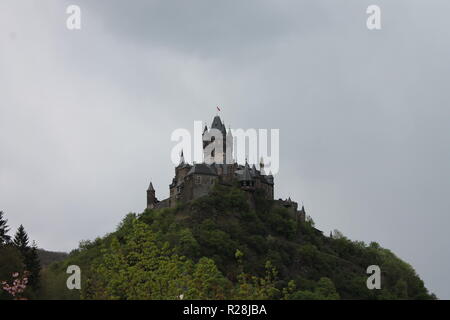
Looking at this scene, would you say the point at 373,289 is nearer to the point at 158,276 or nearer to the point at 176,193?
the point at 176,193

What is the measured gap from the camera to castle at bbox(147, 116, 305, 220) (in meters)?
121

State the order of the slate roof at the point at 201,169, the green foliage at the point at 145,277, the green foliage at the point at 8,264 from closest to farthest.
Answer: the green foliage at the point at 145,277 < the green foliage at the point at 8,264 < the slate roof at the point at 201,169

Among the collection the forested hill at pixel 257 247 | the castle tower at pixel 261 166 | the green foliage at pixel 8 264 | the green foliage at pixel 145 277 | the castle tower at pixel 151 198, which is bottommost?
the green foliage at pixel 145 277

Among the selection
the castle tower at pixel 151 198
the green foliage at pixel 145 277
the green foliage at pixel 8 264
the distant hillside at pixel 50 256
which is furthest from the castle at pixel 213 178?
the green foliage at pixel 145 277

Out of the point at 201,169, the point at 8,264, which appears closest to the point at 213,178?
the point at 201,169

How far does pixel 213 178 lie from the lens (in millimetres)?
121500

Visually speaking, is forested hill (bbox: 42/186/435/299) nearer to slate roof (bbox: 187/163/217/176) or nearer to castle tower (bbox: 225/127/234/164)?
slate roof (bbox: 187/163/217/176)

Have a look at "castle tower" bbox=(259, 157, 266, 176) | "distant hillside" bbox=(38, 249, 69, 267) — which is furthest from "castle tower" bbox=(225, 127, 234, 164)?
"distant hillside" bbox=(38, 249, 69, 267)

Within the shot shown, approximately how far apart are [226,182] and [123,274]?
83.2m

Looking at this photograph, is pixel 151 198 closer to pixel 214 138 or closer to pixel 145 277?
pixel 214 138

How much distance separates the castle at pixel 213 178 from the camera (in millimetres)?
120938

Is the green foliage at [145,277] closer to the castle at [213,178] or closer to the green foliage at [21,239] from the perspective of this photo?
the green foliage at [21,239]

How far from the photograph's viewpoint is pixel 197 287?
40.4m

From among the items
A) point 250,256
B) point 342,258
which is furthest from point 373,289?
point 250,256
